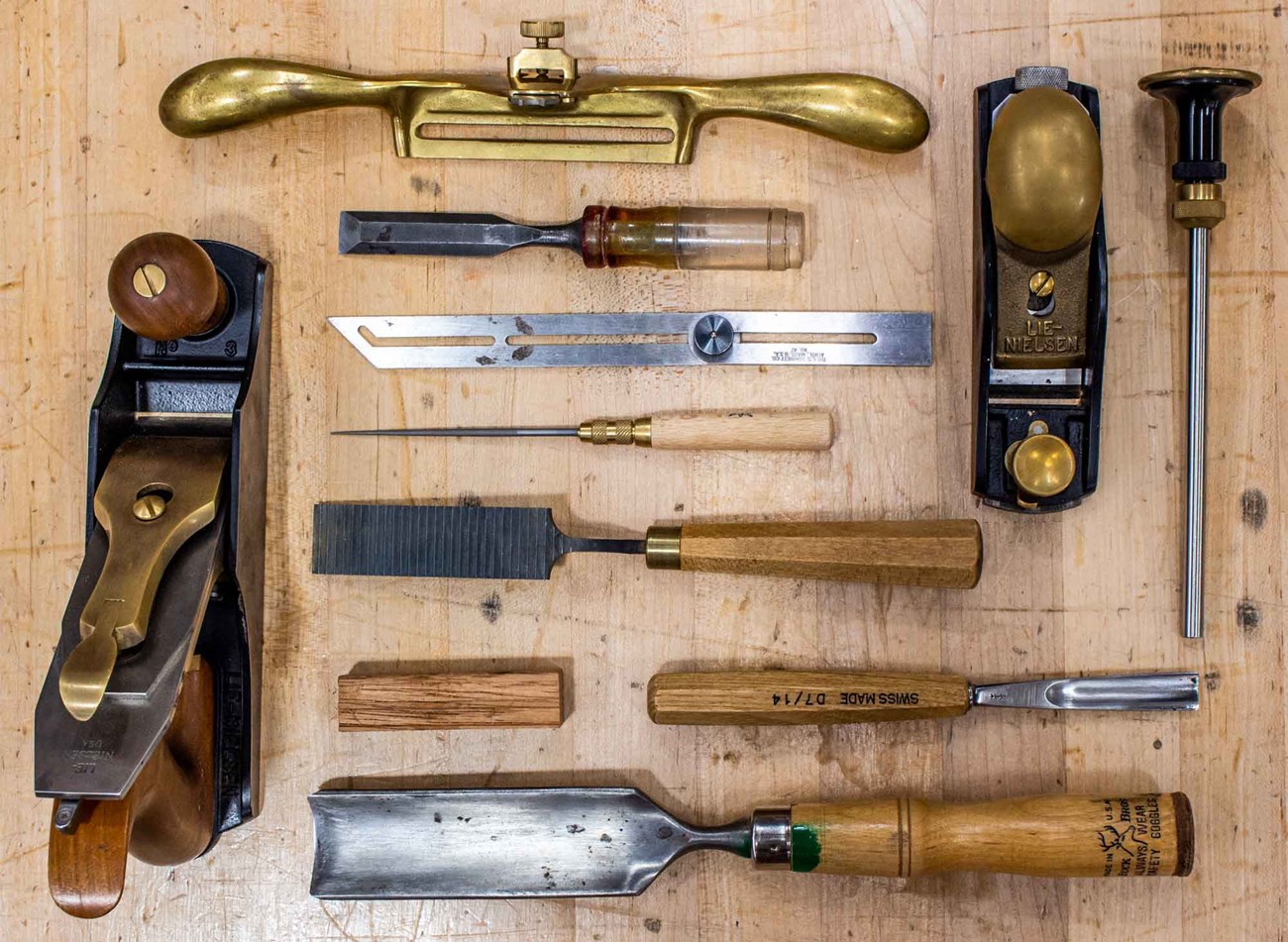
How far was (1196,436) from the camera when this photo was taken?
4.83 ft

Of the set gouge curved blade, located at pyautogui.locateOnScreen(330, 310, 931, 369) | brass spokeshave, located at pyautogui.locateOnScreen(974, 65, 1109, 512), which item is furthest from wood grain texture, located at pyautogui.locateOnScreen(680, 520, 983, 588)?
gouge curved blade, located at pyautogui.locateOnScreen(330, 310, 931, 369)

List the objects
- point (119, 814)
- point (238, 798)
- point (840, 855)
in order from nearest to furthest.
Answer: point (119, 814)
point (840, 855)
point (238, 798)

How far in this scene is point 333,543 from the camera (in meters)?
1.49

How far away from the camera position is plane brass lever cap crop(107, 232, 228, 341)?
1357mm

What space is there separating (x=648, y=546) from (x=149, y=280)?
0.74 meters

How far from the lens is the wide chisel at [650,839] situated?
4.44 ft

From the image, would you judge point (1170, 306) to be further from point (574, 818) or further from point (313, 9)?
point (313, 9)

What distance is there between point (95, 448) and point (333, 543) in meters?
0.33

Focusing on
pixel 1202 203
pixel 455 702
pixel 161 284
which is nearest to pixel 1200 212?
pixel 1202 203

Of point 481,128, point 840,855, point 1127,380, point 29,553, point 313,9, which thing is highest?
point 313,9

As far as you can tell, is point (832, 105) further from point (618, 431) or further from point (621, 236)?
point (618, 431)

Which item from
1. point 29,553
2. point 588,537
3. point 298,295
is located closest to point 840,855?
point 588,537

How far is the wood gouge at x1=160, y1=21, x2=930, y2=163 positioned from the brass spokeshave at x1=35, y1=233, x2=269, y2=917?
227mm

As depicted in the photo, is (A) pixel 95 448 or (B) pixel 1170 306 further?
(B) pixel 1170 306
